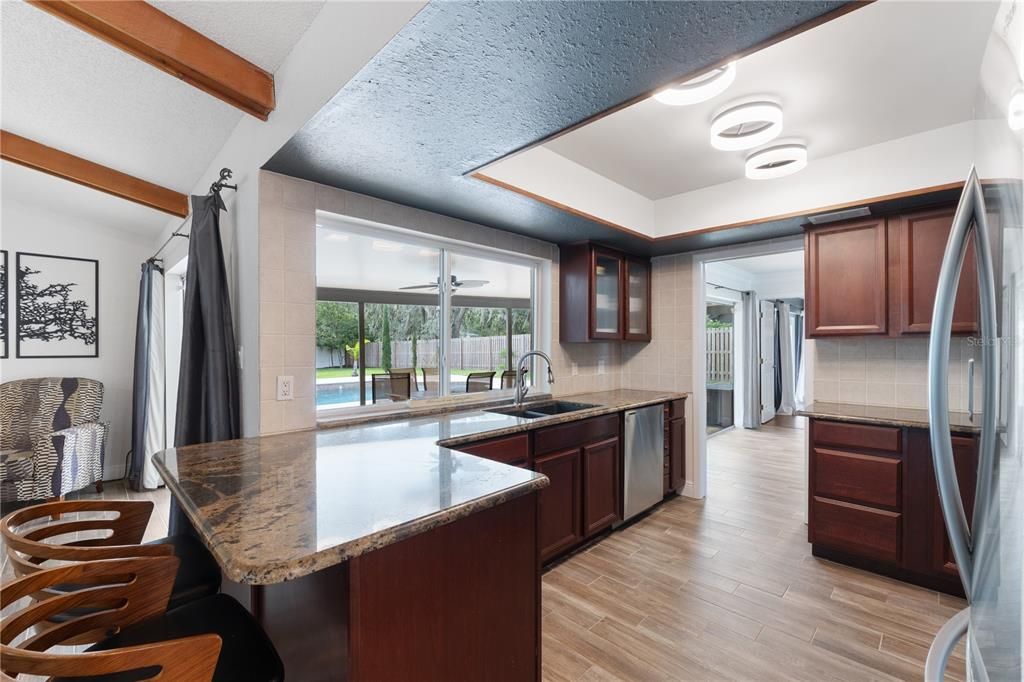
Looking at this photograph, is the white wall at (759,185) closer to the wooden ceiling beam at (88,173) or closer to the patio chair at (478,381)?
the patio chair at (478,381)

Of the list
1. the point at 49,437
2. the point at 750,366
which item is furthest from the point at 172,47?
the point at 750,366

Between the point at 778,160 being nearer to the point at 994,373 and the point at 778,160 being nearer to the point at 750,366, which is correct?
the point at 994,373

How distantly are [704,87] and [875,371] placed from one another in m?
2.39

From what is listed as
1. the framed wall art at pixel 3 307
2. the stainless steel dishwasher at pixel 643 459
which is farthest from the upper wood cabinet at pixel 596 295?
the framed wall art at pixel 3 307

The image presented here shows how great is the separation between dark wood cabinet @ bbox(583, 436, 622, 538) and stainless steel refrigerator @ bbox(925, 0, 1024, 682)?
2.08 meters

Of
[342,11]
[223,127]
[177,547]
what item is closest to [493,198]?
[342,11]

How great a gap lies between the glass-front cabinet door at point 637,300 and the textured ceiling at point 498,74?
6.93 feet

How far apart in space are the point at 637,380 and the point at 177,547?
346 cm

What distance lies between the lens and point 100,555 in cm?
111

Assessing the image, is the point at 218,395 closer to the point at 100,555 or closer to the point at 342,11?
the point at 100,555

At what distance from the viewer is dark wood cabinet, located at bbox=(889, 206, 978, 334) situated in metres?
→ 2.48

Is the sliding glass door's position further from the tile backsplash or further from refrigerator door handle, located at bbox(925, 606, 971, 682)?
refrigerator door handle, located at bbox(925, 606, 971, 682)

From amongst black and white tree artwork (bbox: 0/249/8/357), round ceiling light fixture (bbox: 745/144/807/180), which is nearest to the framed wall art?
black and white tree artwork (bbox: 0/249/8/357)

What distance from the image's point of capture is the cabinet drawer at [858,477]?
241 cm
